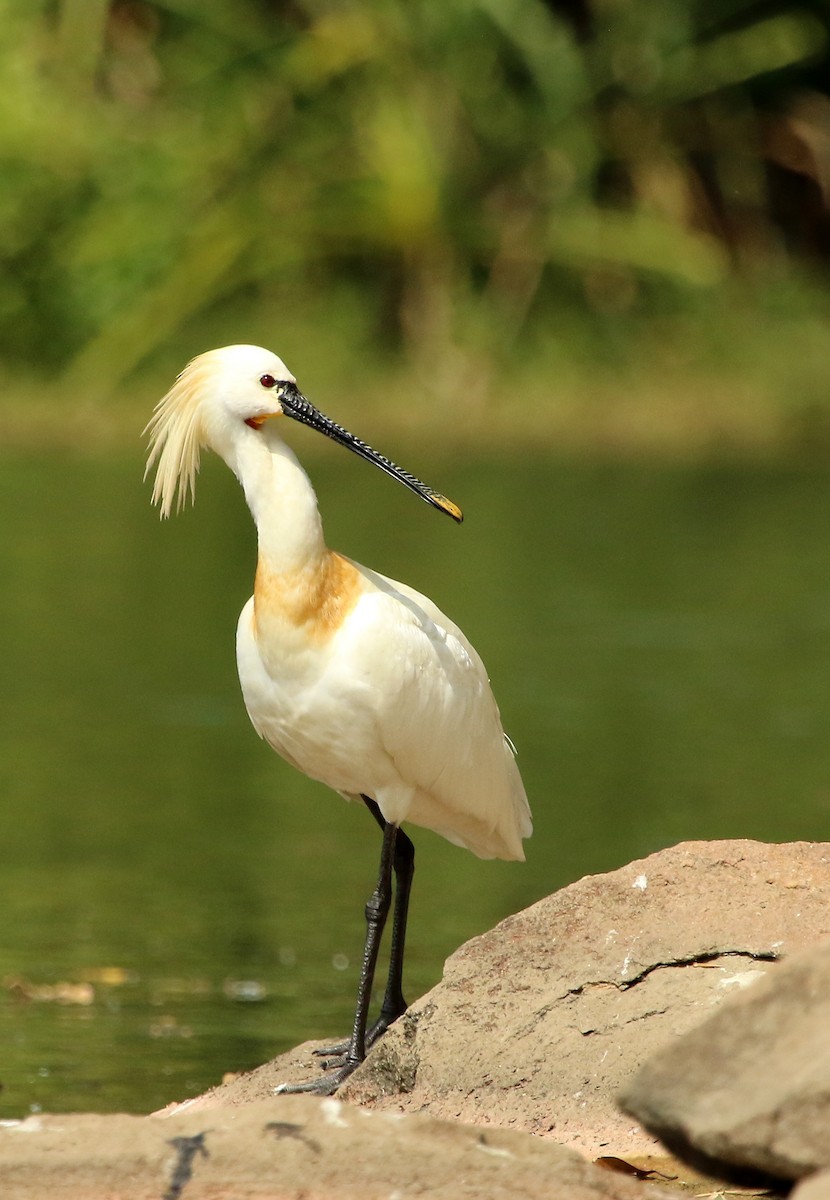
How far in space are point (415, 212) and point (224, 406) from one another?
15167 mm

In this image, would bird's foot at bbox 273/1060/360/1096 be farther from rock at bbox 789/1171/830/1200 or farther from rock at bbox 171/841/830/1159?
rock at bbox 789/1171/830/1200

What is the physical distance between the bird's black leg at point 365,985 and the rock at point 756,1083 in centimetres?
169

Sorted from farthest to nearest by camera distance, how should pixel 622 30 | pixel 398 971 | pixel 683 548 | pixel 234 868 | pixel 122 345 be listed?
pixel 622 30 → pixel 122 345 → pixel 683 548 → pixel 234 868 → pixel 398 971

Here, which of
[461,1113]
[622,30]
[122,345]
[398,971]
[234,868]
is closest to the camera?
[461,1113]

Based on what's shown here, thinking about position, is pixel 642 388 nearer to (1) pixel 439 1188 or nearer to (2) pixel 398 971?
(2) pixel 398 971

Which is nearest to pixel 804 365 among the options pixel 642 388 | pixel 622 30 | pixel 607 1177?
pixel 642 388

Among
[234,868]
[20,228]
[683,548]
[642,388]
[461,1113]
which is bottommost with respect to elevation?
[461,1113]

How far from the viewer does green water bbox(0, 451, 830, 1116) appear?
23.3ft

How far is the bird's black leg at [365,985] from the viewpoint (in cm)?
553

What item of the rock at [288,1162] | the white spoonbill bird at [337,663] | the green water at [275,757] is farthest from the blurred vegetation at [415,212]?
the rock at [288,1162]

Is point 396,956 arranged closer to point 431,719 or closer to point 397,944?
point 397,944

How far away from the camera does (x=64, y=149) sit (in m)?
20.9

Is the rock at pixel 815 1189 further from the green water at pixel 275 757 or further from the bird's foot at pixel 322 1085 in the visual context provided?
the green water at pixel 275 757

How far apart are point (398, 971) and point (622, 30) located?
55.0ft
